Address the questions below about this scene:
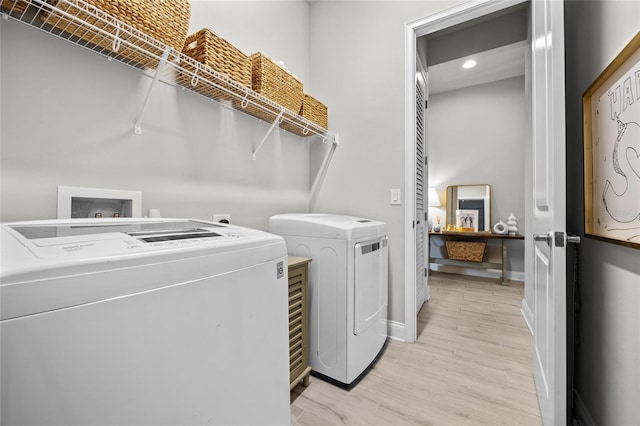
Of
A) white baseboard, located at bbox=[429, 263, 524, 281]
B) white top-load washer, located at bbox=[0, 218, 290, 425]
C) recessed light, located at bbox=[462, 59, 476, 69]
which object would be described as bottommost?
white baseboard, located at bbox=[429, 263, 524, 281]

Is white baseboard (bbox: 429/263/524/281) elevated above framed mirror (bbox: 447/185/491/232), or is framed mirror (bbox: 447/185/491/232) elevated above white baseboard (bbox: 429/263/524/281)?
framed mirror (bbox: 447/185/491/232)

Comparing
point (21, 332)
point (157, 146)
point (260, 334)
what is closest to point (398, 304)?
point (260, 334)

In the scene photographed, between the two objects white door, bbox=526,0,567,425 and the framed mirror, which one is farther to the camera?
the framed mirror

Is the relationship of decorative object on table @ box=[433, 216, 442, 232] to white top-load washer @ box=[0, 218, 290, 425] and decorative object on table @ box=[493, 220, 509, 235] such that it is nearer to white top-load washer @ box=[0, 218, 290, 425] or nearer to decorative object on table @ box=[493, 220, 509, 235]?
decorative object on table @ box=[493, 220, 509, 235]

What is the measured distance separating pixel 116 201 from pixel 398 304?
180 centimetres

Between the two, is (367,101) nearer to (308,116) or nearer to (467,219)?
(308,116)

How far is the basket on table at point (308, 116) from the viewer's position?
199 centimetres

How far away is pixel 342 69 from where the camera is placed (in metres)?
2.26

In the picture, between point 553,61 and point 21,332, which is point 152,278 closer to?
point 21,332

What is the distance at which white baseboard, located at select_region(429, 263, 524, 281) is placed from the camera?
3.70 m

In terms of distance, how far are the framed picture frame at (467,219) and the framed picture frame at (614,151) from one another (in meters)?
2.98

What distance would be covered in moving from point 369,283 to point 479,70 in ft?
11.1

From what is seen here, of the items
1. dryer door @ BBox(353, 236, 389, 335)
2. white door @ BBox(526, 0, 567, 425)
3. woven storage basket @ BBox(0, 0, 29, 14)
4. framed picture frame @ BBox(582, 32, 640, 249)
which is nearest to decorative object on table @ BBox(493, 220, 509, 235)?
dryer door @ BBox(353, 236, 389, 335)

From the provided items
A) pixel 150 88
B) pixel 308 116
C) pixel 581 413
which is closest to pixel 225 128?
pixel 150 88
